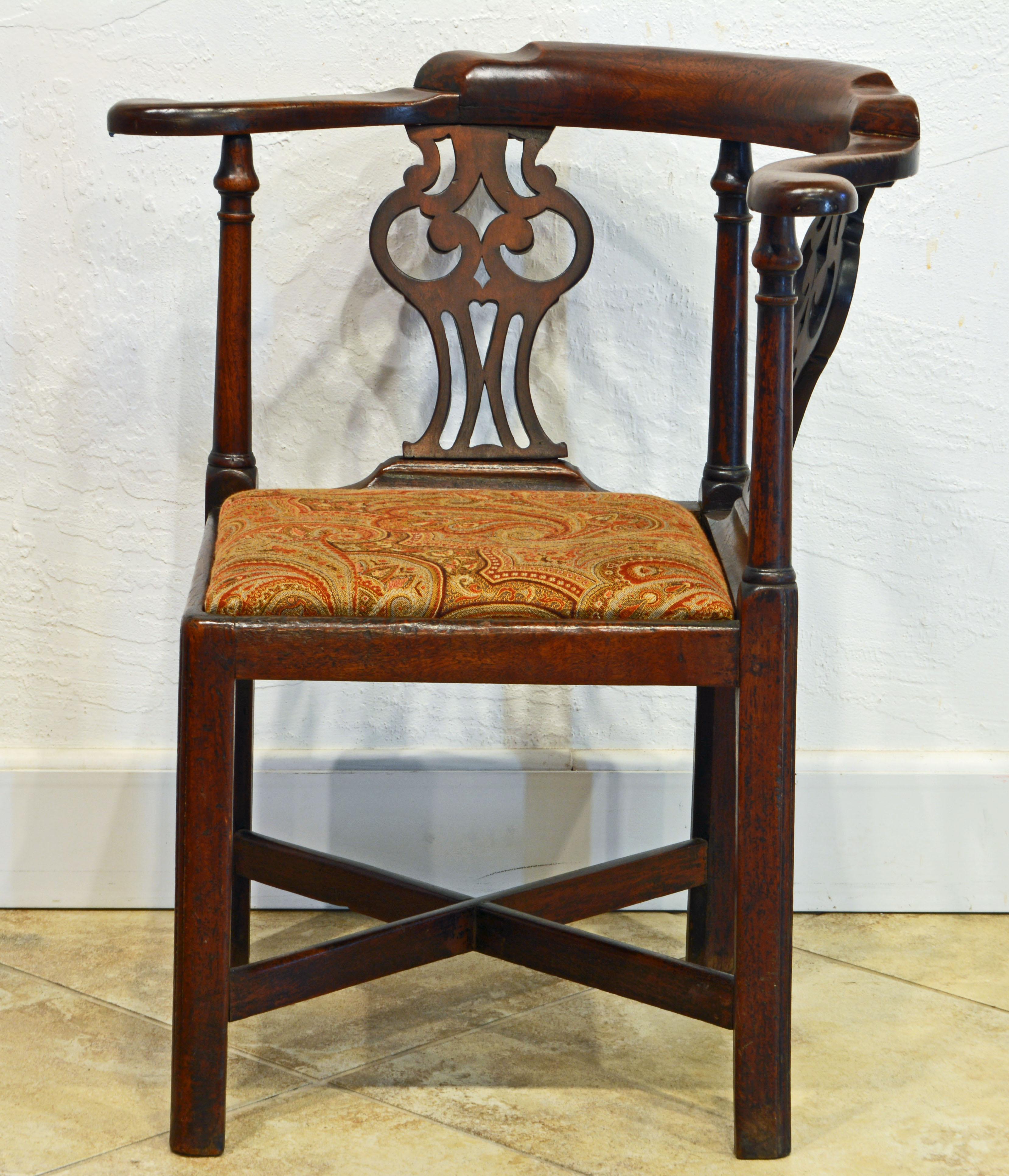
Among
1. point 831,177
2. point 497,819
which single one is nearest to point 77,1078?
point 497,819

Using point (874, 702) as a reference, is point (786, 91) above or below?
above

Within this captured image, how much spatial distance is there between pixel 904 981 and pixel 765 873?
50 centimetres

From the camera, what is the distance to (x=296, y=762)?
1.73m

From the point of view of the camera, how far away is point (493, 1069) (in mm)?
1342

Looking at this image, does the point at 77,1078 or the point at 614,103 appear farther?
the point at 614,103

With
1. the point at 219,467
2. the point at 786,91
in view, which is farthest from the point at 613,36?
the point at 219,467

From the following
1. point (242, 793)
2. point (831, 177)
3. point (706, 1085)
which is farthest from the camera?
point (242, 793)

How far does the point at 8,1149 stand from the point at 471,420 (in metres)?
0.77

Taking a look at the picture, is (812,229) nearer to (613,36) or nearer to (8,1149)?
(613,36)

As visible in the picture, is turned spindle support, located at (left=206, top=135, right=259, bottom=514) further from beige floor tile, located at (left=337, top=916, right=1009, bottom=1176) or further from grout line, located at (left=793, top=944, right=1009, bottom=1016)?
grout line, located at (left=793, top=944, right=1009, bottom=1016)

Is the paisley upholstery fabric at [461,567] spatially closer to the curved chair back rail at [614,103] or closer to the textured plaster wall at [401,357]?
the curved chair back rail at [614,103]

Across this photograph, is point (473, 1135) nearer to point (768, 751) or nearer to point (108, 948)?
point (768, 751)

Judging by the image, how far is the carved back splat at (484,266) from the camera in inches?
56.4

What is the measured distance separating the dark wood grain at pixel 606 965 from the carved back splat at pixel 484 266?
0.46 m
